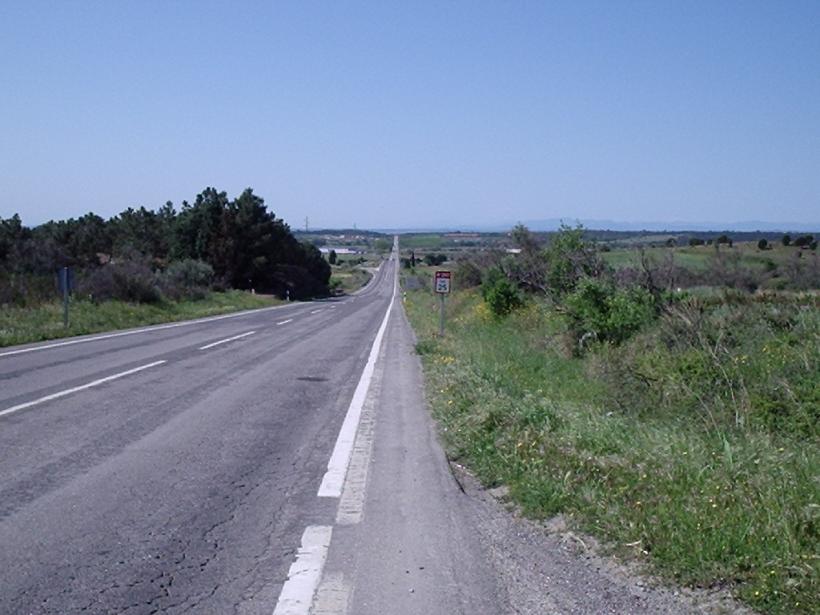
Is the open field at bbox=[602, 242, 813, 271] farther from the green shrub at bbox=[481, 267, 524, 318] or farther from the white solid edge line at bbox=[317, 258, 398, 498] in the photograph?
the white solid edge line at bbox=[317, 258, 398, 498]

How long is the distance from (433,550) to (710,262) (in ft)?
74.7

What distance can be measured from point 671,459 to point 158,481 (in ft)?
15.3

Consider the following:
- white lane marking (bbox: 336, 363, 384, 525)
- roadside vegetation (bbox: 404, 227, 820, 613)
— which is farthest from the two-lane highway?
roadside vegetation (bbox: 404, 227, 820, 613)

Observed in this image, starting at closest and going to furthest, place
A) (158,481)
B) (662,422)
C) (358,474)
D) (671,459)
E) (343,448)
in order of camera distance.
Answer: (671,459), (158,481), (358,474), (343,448), (662,422)

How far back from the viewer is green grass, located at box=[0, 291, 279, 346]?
83.0 feet

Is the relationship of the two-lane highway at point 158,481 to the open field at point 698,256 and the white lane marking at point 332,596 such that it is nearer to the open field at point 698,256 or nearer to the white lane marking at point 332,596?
the white lane marking at point 332,596

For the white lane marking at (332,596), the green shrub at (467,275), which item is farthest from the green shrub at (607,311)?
the green shrub at (467,275)

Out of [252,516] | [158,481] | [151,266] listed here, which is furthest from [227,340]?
[151,266]

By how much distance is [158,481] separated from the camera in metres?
8.33

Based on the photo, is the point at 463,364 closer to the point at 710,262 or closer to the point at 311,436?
the point at 311,436

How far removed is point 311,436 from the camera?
1097 centimetres

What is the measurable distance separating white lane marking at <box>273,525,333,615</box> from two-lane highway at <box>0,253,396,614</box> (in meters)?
0.07

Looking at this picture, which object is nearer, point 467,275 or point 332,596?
point 332,596

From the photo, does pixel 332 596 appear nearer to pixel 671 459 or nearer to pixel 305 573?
pixel 305 573
